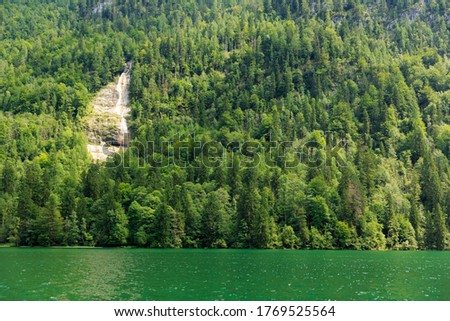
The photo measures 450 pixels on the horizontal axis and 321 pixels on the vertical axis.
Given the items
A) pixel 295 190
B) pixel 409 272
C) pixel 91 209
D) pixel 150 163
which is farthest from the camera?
pixel 150 163

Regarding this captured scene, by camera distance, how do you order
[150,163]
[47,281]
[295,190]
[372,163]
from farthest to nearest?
[150,163] < [372,163] < [295,190] < [47,281]

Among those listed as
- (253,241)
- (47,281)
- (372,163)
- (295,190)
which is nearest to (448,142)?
(372,163)

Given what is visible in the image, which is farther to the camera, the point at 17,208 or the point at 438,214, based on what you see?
the point at 438,214

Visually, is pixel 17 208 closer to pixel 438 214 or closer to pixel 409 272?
pixel 409 272

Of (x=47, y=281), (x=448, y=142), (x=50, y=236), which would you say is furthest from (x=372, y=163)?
(x=47, y=281)
